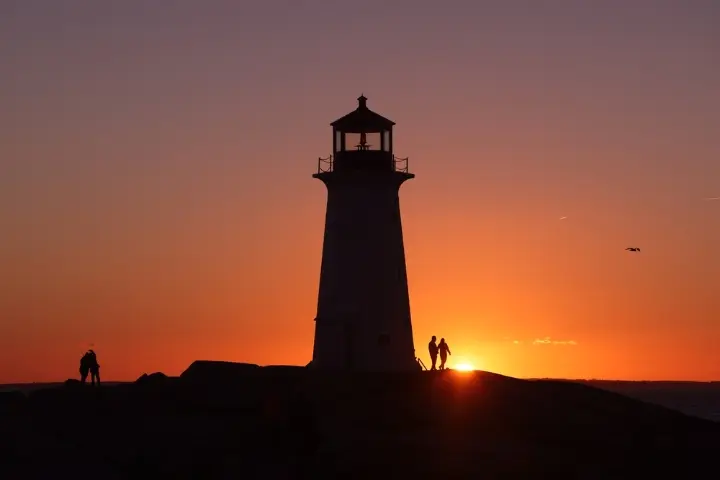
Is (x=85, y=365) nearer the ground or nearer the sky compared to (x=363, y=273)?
nearer the ground

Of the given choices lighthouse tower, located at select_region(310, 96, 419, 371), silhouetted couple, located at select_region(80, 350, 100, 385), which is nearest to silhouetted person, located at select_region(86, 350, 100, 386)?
silhouetted couple, located at select_region(80, 350, 100, 385)

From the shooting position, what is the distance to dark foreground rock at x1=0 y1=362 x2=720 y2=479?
115 feet

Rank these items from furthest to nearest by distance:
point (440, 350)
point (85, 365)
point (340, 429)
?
1. point (440, 350)
2. point (85, 365)
3. point (340, 429)

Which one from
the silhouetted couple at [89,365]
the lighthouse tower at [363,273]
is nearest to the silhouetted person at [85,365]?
the silhouetted couple at [89,365]

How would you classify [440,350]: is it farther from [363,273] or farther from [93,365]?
[93,365]

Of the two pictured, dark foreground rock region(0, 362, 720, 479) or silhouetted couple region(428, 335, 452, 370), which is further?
silhouetted couple region(428, 335, 452, 370)

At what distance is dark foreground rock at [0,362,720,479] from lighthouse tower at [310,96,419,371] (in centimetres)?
410

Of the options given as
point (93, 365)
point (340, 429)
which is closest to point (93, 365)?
point (93, 365)

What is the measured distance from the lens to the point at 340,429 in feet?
120

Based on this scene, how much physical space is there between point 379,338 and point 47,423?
43.6 ft

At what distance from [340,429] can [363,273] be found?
10253mm

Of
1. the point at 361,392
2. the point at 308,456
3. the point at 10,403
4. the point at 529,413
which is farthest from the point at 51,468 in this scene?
the point at 529,413

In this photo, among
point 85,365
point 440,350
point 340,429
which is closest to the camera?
point 340,429

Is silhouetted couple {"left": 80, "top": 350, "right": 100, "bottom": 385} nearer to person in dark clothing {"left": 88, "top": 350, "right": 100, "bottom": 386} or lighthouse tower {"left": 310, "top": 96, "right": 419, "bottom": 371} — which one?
person in dark clothing {"left": 88, "top": 350, "right": 100, "bottom": 386}
